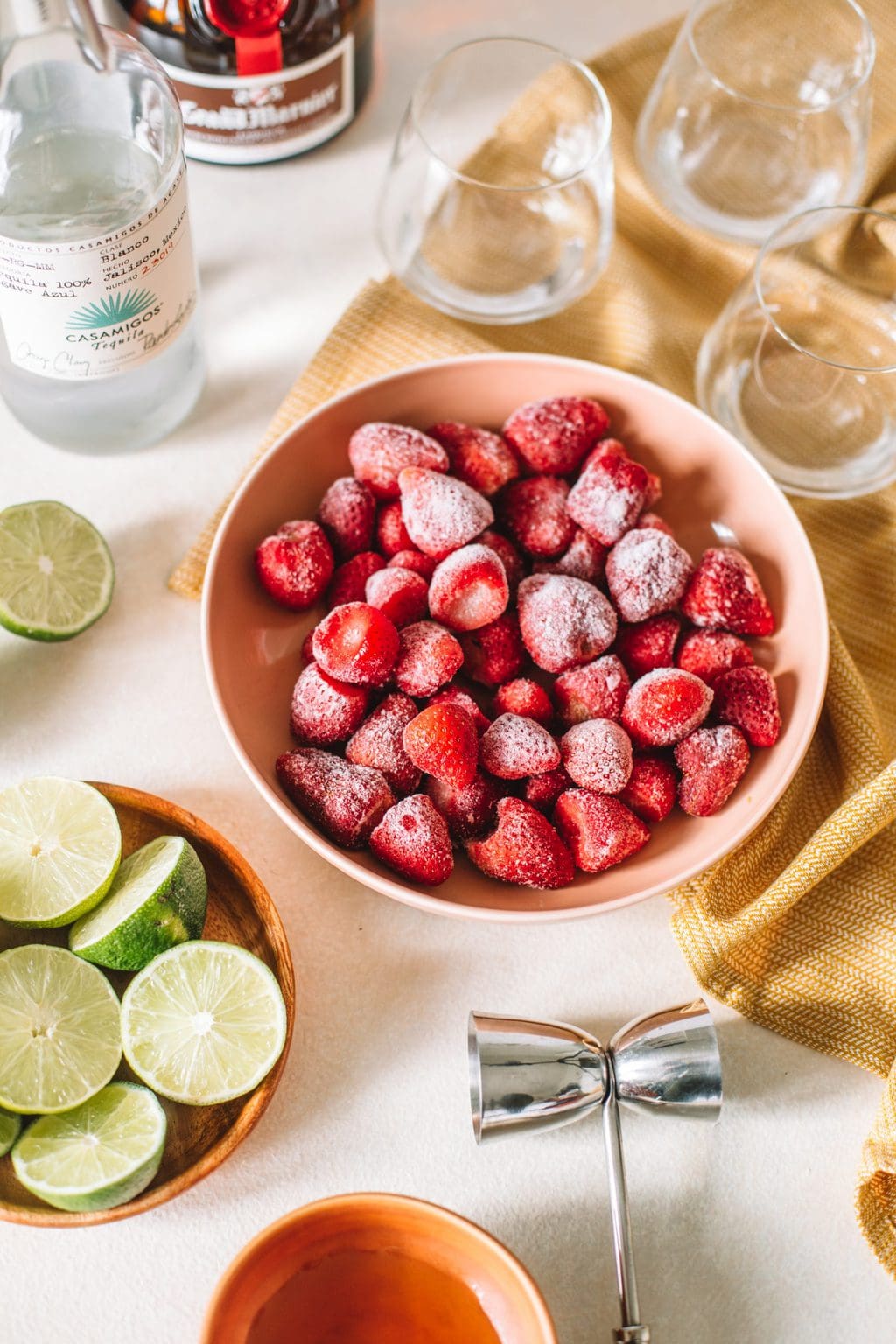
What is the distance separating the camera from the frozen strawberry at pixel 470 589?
91 cm

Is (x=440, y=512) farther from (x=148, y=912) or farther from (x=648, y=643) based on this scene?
(x=148, y=912)

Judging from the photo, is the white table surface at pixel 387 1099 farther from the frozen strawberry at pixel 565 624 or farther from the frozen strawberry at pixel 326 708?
the frozen strawberry at pixel 565 624

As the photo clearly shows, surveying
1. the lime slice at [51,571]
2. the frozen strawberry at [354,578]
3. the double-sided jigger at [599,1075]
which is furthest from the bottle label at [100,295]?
the double-sided jigger at [599,1075]

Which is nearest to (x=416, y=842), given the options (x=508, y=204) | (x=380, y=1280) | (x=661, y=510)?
(x=380, y=1280)

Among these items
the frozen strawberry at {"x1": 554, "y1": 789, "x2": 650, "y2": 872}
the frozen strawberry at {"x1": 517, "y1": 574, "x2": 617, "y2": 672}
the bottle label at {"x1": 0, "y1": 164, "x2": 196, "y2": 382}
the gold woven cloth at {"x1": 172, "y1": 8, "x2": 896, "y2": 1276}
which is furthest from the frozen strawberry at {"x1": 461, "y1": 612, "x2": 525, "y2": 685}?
the bottle label at {"x1": 0, "y1": 164, "x2": 196, "y2": 382}

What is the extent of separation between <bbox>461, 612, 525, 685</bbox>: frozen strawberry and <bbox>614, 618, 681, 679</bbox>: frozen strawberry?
82 millimetres

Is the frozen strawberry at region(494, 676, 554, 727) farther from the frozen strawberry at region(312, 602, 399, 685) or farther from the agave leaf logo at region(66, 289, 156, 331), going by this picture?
the agave leaf logo at region(66, 289, 156, 331)

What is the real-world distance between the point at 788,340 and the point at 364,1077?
0.65m

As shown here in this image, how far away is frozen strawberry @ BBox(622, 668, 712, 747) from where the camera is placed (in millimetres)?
886

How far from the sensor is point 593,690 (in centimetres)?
91

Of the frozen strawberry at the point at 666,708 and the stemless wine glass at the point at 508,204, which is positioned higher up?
the stemless wine glass at the point at 508,204

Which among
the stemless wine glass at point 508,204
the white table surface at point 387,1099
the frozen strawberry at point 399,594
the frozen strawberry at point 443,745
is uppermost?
the stemless wine glass at point 508,204

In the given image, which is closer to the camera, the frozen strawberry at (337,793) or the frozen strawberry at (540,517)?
the frozen strawberry at (337,793)

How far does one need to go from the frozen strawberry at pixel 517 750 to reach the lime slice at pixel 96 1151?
0.32 m
